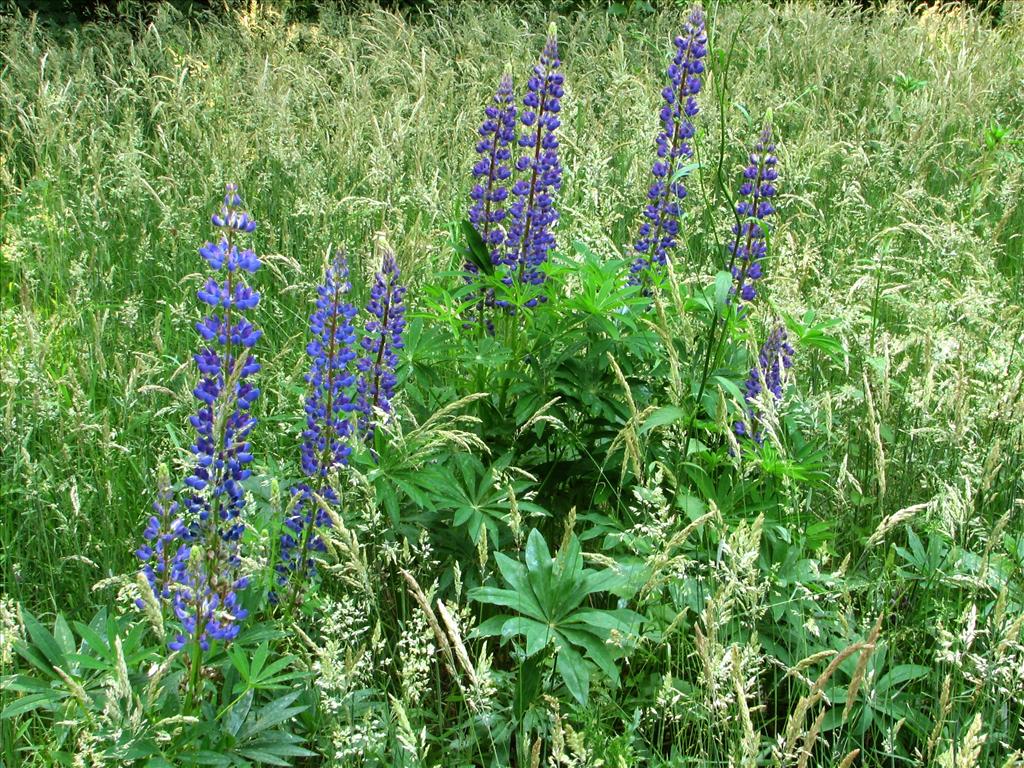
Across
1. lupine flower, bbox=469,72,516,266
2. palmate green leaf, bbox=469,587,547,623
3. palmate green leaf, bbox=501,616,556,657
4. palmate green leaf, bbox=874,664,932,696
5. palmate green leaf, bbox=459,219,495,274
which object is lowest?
palmate green leaf, bbox=874,664,932,696

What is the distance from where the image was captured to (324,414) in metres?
2.06

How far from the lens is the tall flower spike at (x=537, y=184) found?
8.82 feet

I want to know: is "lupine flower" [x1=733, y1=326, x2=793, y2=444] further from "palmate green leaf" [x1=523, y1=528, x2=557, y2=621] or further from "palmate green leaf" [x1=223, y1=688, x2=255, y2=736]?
"palmate green leaf" [x1=223, y1=688, x2=255, y2=736]

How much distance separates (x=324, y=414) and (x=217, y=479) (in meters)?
0.38

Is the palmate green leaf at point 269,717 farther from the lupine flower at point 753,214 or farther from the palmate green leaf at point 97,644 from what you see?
the lupine flower at point 753,214

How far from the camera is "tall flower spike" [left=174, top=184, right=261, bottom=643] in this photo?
5.49 feet

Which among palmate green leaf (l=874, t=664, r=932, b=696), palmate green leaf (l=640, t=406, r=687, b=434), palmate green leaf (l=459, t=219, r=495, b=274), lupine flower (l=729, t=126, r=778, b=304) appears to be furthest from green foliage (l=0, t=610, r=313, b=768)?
lupine flower (l=729, t=126, r=778, b=304)

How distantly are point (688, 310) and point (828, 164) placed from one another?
9.35 ft

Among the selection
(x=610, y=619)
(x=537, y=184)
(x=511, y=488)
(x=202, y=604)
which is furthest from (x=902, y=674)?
(x=537, y=184)

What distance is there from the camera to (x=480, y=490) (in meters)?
2.22

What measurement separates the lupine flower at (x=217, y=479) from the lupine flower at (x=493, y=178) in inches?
40.1

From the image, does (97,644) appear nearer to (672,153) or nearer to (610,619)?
(610,619)

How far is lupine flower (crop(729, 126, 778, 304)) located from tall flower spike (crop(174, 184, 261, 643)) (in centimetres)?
134

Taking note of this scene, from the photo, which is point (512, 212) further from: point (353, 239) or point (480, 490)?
point (353, 239)
